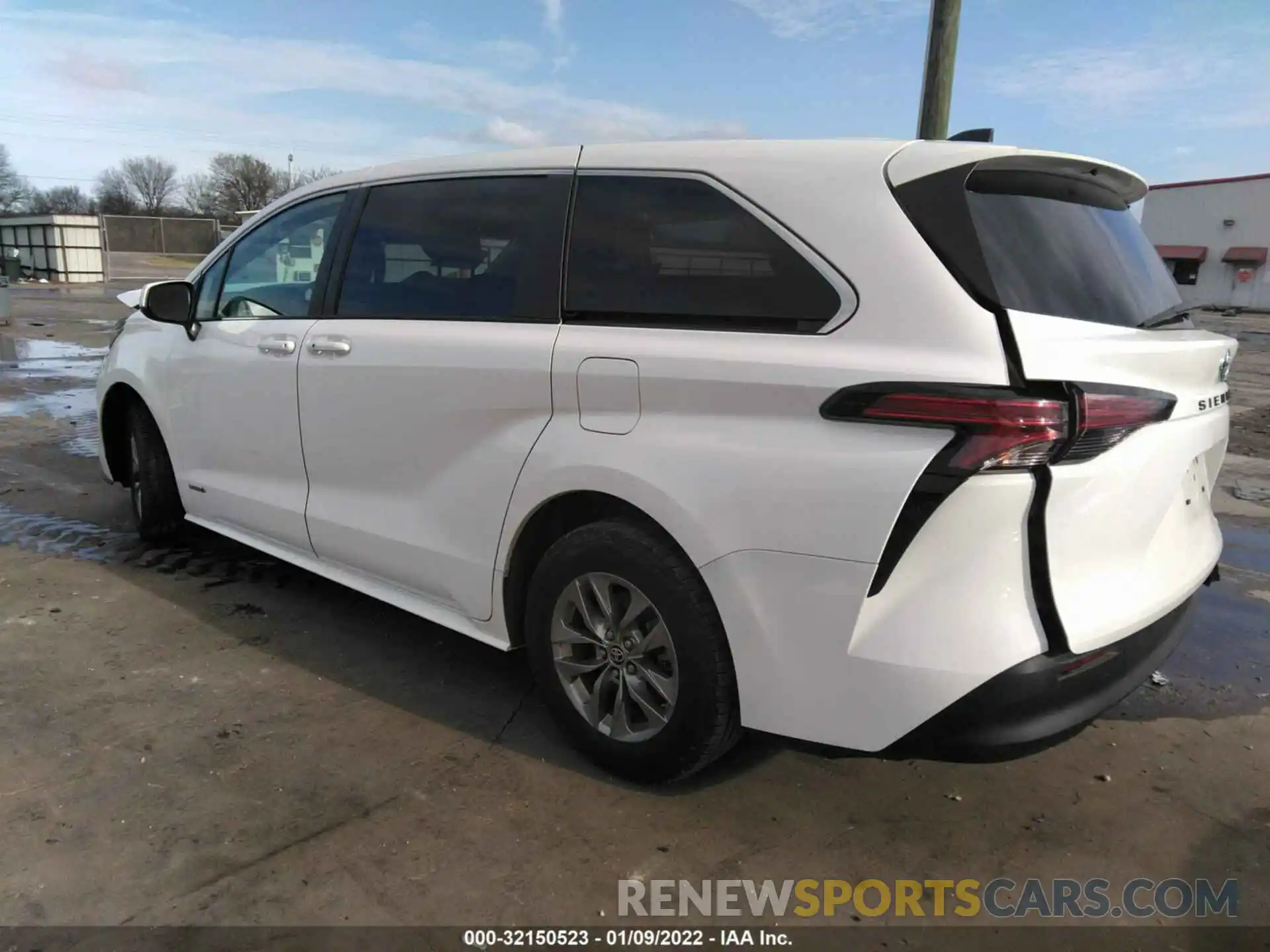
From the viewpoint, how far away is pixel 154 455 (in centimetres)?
465

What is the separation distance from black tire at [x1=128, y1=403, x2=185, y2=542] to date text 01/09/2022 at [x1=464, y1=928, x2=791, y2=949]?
3312 millimetres

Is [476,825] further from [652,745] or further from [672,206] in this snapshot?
[672,206]

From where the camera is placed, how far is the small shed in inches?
1228

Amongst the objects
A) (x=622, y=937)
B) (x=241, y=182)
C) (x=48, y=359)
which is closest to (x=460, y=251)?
(x=622, y=937)

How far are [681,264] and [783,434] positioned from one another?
26.0 inches

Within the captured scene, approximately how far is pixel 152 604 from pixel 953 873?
11.6 ft

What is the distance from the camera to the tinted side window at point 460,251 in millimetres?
2934

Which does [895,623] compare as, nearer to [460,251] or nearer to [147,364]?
[460,251]

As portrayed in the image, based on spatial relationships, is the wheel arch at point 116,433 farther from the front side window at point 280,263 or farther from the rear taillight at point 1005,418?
the rear taillight at point 1005,418

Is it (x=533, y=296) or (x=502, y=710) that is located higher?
(x=533, y=296)

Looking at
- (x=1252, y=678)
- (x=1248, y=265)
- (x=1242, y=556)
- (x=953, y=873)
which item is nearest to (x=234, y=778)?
(x=953, y=873)

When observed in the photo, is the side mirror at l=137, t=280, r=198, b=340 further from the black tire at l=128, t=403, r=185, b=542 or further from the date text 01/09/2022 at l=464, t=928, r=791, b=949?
the date text 01/09/2022 at l=464, t=928, r=791, b=949

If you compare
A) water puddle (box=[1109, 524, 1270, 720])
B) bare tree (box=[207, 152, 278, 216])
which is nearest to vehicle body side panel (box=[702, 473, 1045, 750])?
water puddle (box=[1109, 524, 1270, 720])

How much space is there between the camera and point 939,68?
6086 millimetres
